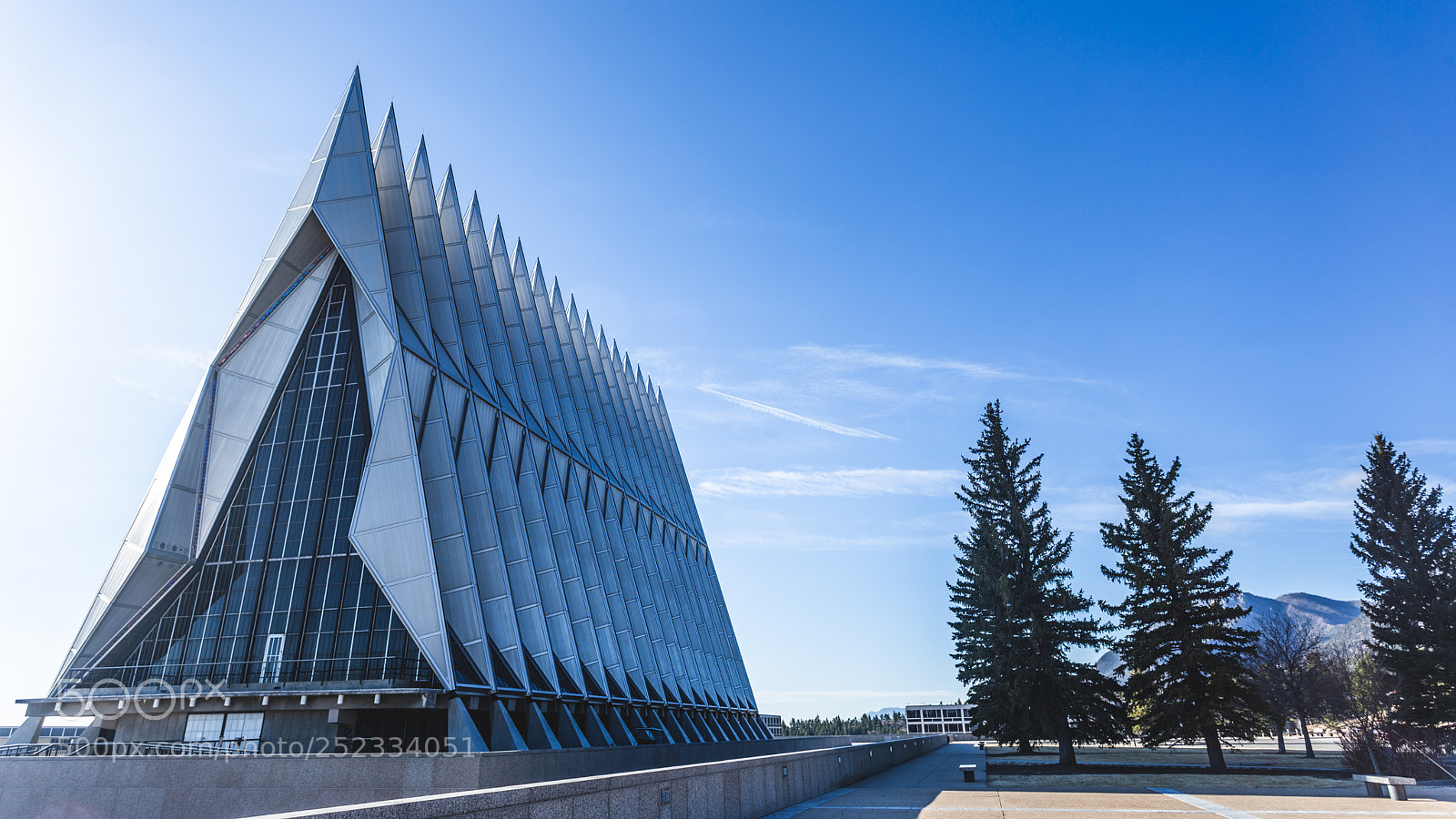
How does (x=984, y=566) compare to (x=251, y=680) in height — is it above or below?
above

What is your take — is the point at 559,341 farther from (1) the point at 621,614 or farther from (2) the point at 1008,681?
(2) the point at 1008,681

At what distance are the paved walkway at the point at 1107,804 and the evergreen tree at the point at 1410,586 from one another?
68.3 feet

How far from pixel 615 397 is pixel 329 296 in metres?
26.6

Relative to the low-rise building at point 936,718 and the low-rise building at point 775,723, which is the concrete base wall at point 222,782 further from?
the low-rise building at point 936,718

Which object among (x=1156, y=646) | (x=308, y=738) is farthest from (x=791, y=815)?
(x=1156, y=646)

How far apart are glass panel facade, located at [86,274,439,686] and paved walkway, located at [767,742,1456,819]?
12628 mm

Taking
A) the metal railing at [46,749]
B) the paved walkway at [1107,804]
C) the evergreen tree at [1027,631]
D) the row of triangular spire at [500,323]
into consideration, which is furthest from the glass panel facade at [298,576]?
the evergreen tree at [1027,631]

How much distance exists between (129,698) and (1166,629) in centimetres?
3431

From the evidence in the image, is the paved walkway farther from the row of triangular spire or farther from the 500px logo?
the row of triangular spire

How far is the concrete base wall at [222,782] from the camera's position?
17562 millimetres

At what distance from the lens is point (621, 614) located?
38.6 m

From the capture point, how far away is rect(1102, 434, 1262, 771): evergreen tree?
93.9 ft

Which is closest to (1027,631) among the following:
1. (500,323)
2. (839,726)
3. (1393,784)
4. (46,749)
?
(1393,784)

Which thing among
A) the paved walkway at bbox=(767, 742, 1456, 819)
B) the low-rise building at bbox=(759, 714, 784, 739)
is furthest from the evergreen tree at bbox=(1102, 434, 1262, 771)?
the low-rise building at bbox=(759, 714, 784, 739)
